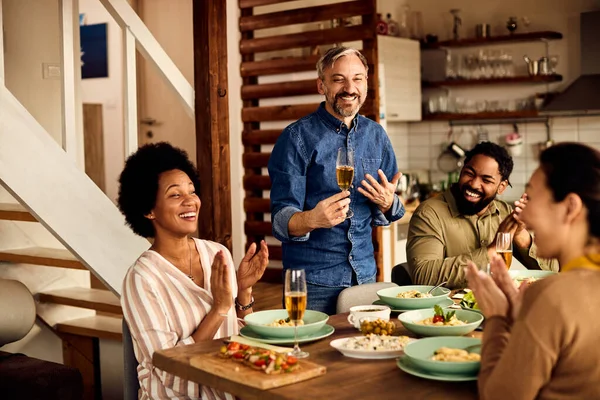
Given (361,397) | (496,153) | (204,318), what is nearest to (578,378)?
(361,397)

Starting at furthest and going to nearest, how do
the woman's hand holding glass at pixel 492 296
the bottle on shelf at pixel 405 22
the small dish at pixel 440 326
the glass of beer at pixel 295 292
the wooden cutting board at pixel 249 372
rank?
the bottle on shelf at pixel 405 22 → the small dish at pixel 440 326 → the glass of beer at pixel 295 292 → the wooden cutting board at pixel 249 372 → the woman's hand holding glass at pixel 492 296

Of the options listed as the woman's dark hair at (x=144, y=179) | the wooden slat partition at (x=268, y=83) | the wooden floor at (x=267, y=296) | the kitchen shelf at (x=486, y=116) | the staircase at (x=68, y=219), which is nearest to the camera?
the woman's dark hair at (x=144, y=179)

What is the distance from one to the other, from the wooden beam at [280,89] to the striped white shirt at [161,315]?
10.9 feet

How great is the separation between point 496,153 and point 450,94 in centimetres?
451

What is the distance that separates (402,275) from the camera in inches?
135

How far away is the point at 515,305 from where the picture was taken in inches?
66.2

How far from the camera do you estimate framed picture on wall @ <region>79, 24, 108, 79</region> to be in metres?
8.56

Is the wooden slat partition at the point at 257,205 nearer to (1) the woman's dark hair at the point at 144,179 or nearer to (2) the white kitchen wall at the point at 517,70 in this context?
(2) the white kitchen wall at the point at 517,70

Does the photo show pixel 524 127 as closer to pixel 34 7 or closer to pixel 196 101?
pixel 196 101

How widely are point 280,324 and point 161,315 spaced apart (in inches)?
14.5

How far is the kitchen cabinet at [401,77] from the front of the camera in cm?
712

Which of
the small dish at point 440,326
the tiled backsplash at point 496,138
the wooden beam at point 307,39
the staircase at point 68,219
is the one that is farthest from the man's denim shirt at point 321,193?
the tiled backsplash at point 496,138

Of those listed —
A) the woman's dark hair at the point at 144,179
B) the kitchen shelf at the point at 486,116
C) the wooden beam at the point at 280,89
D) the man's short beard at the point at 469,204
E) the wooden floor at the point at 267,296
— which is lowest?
the wooden floor at the point at 267,296

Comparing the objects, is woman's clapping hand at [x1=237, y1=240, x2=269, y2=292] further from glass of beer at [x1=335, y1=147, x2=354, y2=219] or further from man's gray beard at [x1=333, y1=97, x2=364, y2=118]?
man's gray beard at [x1=333, y1=97, x2=364, y2=118]
